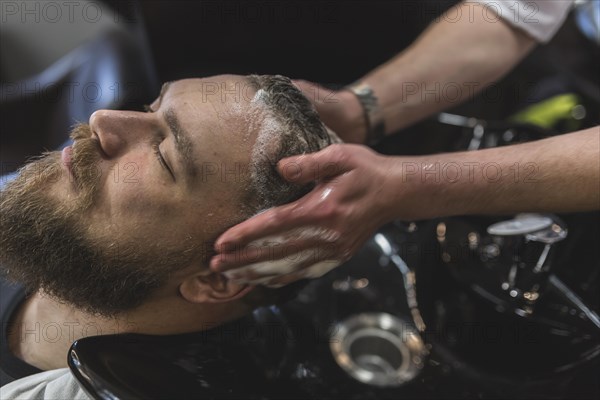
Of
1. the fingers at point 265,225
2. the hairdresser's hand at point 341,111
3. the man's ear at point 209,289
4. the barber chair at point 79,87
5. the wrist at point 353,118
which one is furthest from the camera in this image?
the barber chair at point 79,87

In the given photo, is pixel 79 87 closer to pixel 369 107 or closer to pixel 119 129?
pixel 119 129

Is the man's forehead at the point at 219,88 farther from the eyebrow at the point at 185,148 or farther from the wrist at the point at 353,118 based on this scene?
the wrist at the point at 353,118

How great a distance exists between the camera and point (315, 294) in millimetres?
1414

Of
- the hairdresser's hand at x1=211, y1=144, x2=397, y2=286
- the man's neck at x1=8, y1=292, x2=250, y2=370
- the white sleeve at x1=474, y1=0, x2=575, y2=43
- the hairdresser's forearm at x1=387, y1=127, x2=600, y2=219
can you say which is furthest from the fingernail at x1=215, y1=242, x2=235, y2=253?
the white sleeve at x1=474, y1=0, x2=575, y2=43

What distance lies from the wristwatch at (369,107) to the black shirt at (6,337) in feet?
3.10

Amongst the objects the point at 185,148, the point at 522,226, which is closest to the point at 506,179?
the point at 522,226

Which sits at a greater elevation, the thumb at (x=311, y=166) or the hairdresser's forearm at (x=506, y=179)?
the thumb at (x=311, y=166)

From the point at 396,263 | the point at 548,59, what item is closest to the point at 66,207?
the point at 396,263

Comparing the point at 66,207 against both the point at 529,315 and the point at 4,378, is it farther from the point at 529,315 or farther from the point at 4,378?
the point at 529,315

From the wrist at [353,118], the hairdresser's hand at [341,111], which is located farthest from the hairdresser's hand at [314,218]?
the wrist at [353,118]

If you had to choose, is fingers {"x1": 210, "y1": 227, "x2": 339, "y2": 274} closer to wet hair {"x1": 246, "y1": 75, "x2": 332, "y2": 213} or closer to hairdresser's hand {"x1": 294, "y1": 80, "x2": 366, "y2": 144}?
wet hair {"x1": 246, "y1": 75, "x2": 332, "y2": 213}

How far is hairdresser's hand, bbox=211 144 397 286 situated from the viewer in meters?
0.95

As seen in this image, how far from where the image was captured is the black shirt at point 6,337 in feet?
3.61

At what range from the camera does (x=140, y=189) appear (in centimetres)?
99
